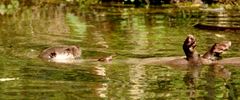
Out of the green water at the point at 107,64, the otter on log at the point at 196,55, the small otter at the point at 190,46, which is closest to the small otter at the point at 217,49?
the otter on log at the point at 196,55

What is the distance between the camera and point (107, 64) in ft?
37.5

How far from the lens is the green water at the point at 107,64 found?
8.54 meters

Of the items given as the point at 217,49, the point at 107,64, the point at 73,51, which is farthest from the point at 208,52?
the point at 73,51

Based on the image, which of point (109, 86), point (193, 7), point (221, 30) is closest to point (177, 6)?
point (193, 7)

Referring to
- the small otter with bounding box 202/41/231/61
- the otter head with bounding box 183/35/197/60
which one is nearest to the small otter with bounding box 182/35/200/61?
the otter head with bounding box 183/35/197/60

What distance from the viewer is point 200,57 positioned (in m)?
11.3

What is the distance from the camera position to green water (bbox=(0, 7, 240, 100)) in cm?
854

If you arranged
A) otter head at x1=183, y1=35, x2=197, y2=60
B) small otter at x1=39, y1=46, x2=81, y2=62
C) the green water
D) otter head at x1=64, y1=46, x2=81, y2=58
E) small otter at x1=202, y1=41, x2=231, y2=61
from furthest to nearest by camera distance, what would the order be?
otter head at x1=64, y1=46, x2=81, y2=58 → small otter at x1=39, y1=46, x2=81, y2=62 → small otter at x1=202, y1=41, x2=231, y2=61 → otter head at x1=183, y1=35, x2=197, y2=60 → the green water

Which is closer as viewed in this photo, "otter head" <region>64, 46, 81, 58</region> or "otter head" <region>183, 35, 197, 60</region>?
"otter head" <region>183, 35, 197, 60</region>

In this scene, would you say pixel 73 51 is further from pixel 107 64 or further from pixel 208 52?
pixel 208 52

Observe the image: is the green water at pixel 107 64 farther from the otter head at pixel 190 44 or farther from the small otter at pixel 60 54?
the otter head at pixel 190 44

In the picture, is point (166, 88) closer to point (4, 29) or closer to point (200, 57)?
point (200, 57)

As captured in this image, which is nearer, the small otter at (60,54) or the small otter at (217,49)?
the small otter at (217,49)

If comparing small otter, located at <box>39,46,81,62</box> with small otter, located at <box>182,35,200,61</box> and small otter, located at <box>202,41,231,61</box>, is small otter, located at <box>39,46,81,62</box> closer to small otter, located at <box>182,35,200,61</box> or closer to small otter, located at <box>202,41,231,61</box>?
small otter, located at <box>182,35,200,61</box>
